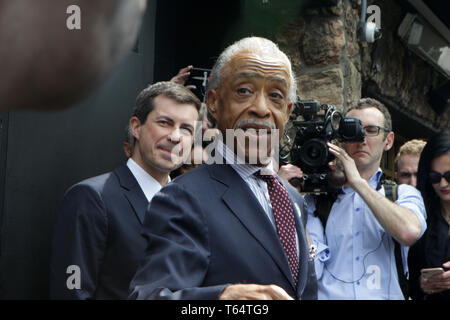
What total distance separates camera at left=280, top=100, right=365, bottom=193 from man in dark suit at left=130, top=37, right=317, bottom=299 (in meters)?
0.75

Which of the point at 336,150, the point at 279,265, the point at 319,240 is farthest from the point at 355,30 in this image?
the point at 279,265

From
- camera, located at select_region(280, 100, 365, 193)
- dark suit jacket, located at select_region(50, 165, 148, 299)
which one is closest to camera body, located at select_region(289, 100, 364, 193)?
camera, located at select_region(280, 100, 365, 193)

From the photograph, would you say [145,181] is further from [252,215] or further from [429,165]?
[429,165]

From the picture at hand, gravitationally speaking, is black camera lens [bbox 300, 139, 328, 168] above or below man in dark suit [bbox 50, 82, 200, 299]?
above

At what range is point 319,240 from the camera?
226 centimetres

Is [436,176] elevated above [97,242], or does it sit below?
above

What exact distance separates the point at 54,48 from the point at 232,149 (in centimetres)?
119

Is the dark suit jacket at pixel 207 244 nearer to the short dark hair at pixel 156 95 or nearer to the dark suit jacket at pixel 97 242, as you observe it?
the dark suit jacket at pixel 97 242

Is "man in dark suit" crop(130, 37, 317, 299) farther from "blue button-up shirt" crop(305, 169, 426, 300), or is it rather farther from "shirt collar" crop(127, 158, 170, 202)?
"blue button-up shirt" crop(305, 169, 426, 300)

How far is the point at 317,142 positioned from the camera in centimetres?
231

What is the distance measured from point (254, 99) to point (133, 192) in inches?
29.1

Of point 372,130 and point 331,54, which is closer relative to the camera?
point 372,130

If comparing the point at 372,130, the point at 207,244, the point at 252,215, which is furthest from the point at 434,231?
the point at 207,244

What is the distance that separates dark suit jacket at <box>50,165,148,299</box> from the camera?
5.71 ft
